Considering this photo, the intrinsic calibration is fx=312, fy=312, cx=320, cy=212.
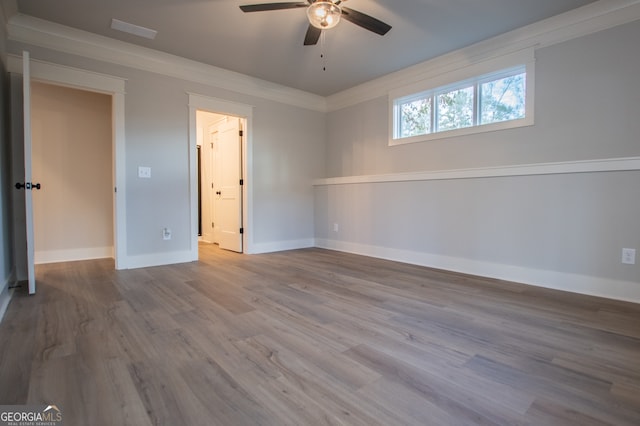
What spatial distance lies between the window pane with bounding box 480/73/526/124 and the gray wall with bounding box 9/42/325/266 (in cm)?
282

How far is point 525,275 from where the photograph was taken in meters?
3.05

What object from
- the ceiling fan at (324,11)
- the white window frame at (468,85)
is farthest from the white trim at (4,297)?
the white window frame at (468,85)

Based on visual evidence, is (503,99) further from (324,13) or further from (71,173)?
(71,173)

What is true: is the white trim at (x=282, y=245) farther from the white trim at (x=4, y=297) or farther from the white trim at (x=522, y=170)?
the white trim at (x=4, y=297)

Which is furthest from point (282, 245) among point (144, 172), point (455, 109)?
point (455, 109)

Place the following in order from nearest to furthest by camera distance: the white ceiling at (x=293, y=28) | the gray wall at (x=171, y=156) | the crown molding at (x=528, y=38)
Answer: the crown molding at (x=528, y=38)
the white ceiling at (x=293, y=28)
the gray wall at (x=171, y=156)

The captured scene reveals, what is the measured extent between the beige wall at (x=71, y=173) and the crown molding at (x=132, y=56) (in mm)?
1061

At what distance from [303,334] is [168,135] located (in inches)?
125

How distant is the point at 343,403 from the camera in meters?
1.23

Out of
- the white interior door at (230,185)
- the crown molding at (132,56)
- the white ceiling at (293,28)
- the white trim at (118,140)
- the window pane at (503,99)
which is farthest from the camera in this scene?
the white interior door at (230,185)

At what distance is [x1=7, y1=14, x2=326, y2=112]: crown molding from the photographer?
9.96 feet

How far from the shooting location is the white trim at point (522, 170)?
8.48 feet

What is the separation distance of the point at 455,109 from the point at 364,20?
1.86 m

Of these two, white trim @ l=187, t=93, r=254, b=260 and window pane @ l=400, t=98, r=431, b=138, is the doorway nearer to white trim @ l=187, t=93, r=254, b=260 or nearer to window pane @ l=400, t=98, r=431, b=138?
white trim @ l=187, t=93, r=254, b=260
